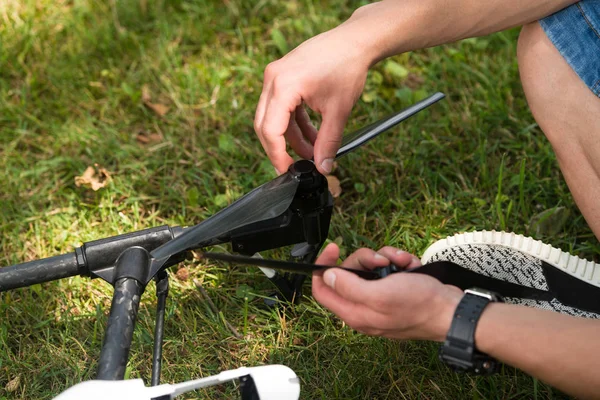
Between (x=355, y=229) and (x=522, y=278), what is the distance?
64cm

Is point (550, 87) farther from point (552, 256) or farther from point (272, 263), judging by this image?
point (272, 263)

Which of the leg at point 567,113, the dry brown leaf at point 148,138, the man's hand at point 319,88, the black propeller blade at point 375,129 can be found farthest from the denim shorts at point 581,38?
the dry brown leaf at point 148,138

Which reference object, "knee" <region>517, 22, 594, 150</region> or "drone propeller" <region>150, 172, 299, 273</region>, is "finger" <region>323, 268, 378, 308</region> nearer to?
"drone propeller" <region>150, 172, 299, 273</region>

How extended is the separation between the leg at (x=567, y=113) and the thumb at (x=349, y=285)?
Answer: 689 millimetres

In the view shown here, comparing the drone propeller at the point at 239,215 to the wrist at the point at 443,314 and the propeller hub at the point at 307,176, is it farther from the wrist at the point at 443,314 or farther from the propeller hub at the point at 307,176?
the wrist at the point at 443,314

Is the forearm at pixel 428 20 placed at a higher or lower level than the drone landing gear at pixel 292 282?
higher

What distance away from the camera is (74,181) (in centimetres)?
240

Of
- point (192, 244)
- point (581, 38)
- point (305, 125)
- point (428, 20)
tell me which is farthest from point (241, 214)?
point (581, 38)

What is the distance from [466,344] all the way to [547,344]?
142mm

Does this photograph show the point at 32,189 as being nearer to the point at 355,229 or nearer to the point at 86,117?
the point at 86,117

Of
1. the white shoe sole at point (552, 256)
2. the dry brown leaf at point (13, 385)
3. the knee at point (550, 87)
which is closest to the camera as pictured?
the white shoe sole at point (552, 256)

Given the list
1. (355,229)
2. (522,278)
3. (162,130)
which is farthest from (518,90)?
(162,130)

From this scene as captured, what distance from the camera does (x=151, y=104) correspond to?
8.70ft

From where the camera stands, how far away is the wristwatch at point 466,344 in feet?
4.31
